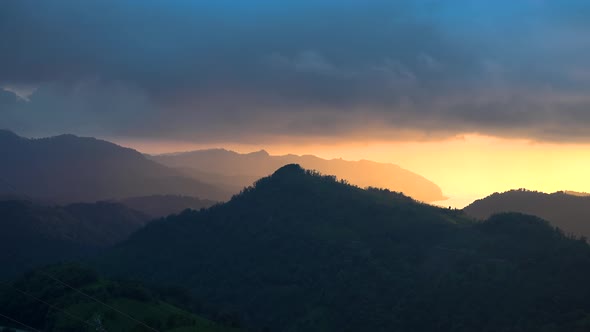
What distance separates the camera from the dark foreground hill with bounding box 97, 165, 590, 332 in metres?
128

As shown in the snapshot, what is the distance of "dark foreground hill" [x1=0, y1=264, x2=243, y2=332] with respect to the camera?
88938 mm

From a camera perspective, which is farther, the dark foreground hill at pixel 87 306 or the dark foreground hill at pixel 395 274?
the dark foreground hill at pixel 395 274

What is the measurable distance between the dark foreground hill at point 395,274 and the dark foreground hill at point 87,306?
114 ft

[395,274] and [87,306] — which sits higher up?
[395,274]

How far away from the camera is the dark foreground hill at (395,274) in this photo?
12756cm

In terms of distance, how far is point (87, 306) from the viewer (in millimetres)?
96000

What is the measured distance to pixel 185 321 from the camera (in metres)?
89.8

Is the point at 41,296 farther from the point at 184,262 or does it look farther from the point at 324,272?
the point at 184,262

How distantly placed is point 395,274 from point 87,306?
3212 inches

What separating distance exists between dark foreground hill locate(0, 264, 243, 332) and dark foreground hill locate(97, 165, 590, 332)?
34.6 meters

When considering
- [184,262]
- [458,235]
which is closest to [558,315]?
[458,235]

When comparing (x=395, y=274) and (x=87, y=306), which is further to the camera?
(x=395, y=274)

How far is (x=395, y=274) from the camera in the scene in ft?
511

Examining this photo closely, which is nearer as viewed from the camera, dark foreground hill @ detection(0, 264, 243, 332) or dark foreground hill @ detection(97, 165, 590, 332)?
dark foreground hill @ detection(0, 264, 243, 332)
